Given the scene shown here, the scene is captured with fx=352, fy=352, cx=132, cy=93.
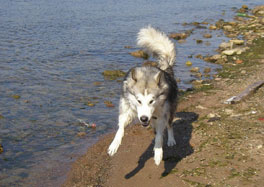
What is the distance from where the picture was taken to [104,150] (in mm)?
8141

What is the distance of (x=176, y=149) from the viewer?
739 cm

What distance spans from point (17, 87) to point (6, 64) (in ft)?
9.05

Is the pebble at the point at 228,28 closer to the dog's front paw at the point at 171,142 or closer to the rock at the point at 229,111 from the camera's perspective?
the rock at the point at 229,111

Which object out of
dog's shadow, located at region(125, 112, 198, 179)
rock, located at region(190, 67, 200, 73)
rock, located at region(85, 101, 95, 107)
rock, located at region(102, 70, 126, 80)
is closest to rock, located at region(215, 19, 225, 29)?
rock, located at region(190, 67, 200, 73)

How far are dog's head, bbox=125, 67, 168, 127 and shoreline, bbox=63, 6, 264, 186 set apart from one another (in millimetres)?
1361

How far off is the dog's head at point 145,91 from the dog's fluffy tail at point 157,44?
1790mm

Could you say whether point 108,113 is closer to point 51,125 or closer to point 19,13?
point 51,125

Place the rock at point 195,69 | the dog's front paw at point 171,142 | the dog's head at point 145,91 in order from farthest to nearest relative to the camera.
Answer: the rock at point 195,69, the dog's front paw at point 171,142, the dog's head at point 145,91

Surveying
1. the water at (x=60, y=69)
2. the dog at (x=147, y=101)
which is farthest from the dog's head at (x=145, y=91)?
the water at (x=60, y=69)

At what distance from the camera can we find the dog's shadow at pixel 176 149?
267 inches

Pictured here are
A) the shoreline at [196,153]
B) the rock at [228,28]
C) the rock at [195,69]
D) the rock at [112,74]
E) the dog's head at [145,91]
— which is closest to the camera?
the dog's head at [145,91]

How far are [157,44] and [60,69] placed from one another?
753 cm

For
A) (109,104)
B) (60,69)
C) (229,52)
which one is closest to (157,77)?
(109,104)

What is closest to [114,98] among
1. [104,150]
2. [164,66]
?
[104,150]
